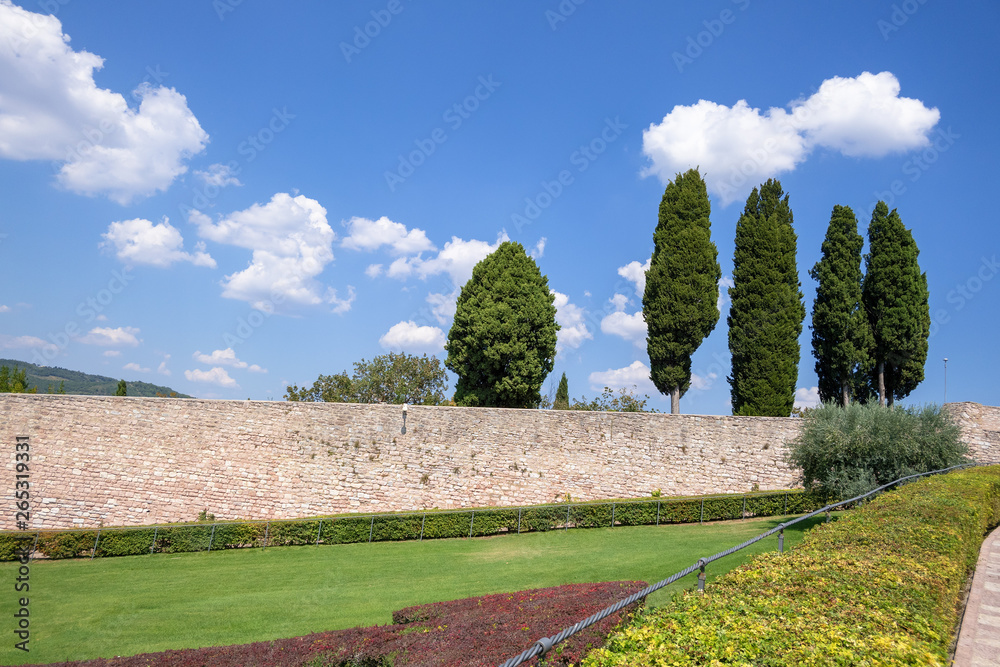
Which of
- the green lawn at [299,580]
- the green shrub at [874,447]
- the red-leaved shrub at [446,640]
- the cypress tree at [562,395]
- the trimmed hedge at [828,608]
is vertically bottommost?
the green lawn at [299,580]

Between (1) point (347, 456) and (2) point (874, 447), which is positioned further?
(1) point (347, 456)

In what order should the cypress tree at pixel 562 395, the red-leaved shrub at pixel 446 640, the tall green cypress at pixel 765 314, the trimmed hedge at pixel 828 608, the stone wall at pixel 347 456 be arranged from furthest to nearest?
the cypress tree at pixel 562 395 → the tall green cypress at pixel 765 314 → the stone wall at pixel 347 456 → the red-leaved shrub at pixel 446 640 → the trimmed hedge at pixel 828 608

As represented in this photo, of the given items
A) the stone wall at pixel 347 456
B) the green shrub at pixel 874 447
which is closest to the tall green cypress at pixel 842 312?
the stone wall at pixel 347 456

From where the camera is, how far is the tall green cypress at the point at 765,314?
26719mm

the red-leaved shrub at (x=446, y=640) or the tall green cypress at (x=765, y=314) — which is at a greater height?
the tall green cypress at (x=765, y=314)

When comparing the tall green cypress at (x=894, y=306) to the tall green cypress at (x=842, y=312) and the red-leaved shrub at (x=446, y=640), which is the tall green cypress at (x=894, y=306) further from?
the red-leaved shrub at (x=446, y=640)

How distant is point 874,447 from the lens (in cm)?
1620

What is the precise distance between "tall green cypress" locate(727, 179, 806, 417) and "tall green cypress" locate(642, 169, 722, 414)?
1.58m

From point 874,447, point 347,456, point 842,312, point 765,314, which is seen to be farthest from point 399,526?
point 842,312

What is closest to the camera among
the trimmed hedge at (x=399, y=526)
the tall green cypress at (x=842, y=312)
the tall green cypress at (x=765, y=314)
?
the trimmed hedge at (x=399, y=526)

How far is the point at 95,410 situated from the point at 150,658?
664 inches

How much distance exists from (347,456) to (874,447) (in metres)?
16.6

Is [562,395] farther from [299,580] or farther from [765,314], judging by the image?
[299,580]

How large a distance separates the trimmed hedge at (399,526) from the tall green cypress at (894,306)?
1334 cm
